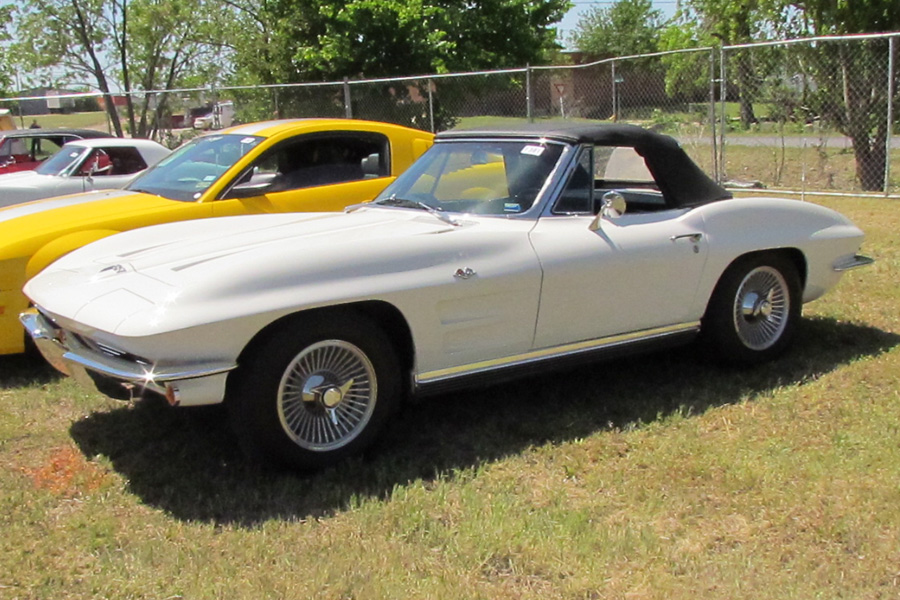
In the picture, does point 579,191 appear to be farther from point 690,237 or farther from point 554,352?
point 554,352

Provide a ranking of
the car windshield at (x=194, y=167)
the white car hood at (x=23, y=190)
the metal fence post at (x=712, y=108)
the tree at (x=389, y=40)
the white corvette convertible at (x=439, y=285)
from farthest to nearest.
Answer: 1. the tree at (x=389, y=40)
2. the metal fence post at (x=712, y=108)
3. the white car hood at (x=23, y=190)
4. the car windshield at (x=194, y=167)
5. the white corvette convertible at (x=439, y=285)

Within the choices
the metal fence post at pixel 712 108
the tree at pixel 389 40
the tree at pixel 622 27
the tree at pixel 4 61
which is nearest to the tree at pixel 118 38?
the tree at pixel 4 61

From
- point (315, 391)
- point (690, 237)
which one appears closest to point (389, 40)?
point (690, 237)

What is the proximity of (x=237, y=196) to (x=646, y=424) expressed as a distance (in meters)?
3.41

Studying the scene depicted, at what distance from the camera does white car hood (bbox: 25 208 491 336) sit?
3436mm

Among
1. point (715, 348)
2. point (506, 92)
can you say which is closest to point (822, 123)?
point (506, 92)

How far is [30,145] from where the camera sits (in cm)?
1217

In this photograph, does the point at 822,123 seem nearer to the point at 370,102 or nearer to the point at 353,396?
the point at 370,102

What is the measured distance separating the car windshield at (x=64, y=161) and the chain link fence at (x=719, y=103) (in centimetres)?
444

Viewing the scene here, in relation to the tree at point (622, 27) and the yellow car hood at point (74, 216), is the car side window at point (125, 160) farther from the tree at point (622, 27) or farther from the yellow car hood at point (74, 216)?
the tree at point (622, 27)

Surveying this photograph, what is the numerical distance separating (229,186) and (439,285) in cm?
289

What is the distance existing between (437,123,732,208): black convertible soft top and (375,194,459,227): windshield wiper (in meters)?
0.52

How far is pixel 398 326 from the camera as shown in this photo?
3.93m

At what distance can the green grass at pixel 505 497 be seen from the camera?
2.98 meters
